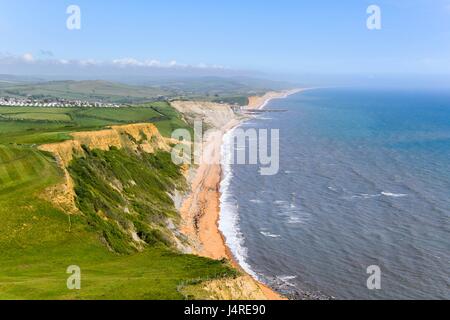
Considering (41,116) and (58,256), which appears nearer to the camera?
(58,256)

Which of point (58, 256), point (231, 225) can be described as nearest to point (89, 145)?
point (231, 225)

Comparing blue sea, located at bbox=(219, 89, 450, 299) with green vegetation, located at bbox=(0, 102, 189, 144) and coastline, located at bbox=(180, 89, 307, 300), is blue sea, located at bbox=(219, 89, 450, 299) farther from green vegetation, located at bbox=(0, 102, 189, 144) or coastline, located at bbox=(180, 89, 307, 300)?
green vegetation, located at bbox=(0, 102, 189, 144)

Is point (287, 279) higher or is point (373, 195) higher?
point (373, 195)

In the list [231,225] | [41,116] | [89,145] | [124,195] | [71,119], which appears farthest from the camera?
[41,116]

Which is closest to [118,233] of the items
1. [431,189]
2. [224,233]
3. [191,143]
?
[224,233]

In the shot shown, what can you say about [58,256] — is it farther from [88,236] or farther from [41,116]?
[41,116]

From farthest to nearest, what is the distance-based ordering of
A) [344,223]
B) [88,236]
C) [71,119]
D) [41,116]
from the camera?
1. [41,116]
2. [71,119]
3. [344,223]
4. [88,236]
